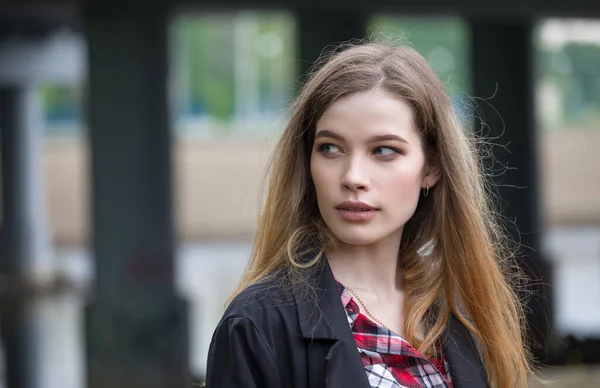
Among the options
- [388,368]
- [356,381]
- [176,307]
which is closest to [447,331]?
[388,368]

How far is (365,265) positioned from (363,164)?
0.24m

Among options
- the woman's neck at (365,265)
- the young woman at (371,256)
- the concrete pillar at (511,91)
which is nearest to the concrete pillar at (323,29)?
the concrete pillar at (511,91)

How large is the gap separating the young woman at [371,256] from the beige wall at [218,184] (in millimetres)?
24547

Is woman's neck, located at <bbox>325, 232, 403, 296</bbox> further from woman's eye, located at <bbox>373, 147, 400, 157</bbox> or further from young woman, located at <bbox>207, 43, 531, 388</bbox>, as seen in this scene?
woman's eye, located at <bbox>373, 147, 400, 157</bbox>

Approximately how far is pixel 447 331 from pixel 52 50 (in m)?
18.8

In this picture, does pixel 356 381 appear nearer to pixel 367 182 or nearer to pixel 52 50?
pixel 367 182

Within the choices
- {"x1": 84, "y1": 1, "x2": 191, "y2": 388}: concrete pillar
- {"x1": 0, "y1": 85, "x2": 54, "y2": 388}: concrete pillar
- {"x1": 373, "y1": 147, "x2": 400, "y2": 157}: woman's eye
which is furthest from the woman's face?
{"x1": 0, "y1": 85, "x2": 54, "y2": 388}: concrete pillar

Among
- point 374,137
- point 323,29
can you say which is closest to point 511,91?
point 323,29

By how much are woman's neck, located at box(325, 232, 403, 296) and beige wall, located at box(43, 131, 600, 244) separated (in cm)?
2463

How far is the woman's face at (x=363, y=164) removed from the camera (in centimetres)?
193

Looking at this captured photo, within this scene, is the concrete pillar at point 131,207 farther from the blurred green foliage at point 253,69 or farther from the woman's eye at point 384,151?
the blurred green foliage at point 253,69

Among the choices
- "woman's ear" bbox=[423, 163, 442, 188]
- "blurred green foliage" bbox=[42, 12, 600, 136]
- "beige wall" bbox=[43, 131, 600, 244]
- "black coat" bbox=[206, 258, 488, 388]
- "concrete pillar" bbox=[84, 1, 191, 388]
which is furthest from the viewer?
"blurred green foliage" bbox=[42, 12, 600, 136]

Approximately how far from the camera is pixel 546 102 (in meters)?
35.9

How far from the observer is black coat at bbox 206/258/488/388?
1802mm
